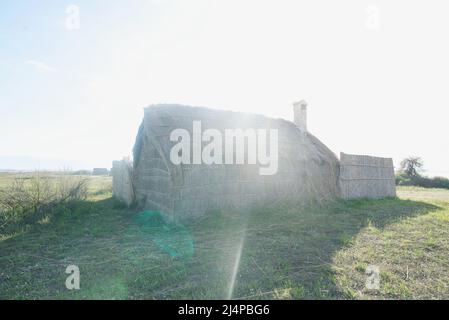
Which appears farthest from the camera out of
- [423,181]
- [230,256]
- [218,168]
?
[423,181]

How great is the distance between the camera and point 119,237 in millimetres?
6949

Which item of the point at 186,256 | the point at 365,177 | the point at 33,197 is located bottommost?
the point at 186,256

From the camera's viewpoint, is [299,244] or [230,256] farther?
[299,244]

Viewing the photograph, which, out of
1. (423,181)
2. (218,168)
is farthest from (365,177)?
(423,181)

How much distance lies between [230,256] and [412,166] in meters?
34.3

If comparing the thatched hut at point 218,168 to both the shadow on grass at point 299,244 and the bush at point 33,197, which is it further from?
the bush at point 33,197

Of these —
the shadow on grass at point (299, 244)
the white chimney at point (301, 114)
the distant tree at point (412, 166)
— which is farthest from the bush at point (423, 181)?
the white chimney at point (301, 114)

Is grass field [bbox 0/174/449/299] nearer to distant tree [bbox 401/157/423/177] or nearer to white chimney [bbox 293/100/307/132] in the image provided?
white chimney [bbox 293/100/307/132]

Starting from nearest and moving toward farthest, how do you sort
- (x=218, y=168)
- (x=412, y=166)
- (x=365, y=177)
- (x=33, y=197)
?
1. (x=33, y=197)
2. (x=218, y=168)
3. (x=365, y=177)
4. (x=412, y=166)

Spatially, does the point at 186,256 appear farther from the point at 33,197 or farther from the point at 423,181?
the point at 423,181

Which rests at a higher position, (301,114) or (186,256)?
(301,114)

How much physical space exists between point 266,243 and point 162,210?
396cm

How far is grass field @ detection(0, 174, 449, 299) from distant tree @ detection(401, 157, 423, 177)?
27073 millimetres

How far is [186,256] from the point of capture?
529cm
